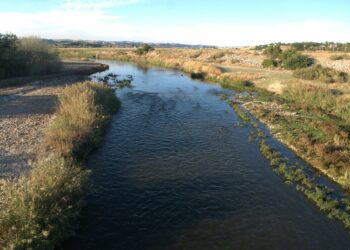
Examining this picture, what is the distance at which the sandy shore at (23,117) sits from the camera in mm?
18156

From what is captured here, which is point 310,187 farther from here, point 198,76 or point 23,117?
point 198,76

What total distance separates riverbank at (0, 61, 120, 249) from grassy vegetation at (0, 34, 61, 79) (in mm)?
8036

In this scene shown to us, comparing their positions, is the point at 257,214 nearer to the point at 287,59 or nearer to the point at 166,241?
the point at 166,241

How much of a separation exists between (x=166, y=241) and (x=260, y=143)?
15.2 m

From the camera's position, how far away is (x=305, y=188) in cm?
1902

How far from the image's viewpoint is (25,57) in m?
48.2

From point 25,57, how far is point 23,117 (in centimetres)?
2514

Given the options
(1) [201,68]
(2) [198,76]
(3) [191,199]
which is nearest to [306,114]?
(3) [191,199]

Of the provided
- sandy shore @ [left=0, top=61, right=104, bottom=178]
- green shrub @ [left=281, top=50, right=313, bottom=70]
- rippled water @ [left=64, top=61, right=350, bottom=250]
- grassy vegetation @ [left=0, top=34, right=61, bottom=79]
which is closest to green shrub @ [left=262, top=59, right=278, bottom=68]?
green shrub @ [left=281, top=50, right=313, bottom=70]

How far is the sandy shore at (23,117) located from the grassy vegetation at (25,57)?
9.65 ft

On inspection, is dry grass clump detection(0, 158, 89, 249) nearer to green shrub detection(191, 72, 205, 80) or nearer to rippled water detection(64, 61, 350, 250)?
rippled water detection(64, 61, 350, 250)

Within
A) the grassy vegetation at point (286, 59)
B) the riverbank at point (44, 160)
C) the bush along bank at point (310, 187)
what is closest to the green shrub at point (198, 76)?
the grassy vegetation at point (286, 59)

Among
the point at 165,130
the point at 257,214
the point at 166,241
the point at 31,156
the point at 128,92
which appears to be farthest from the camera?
the point at 128,92

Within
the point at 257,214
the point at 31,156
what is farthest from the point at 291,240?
the point at 31,156
